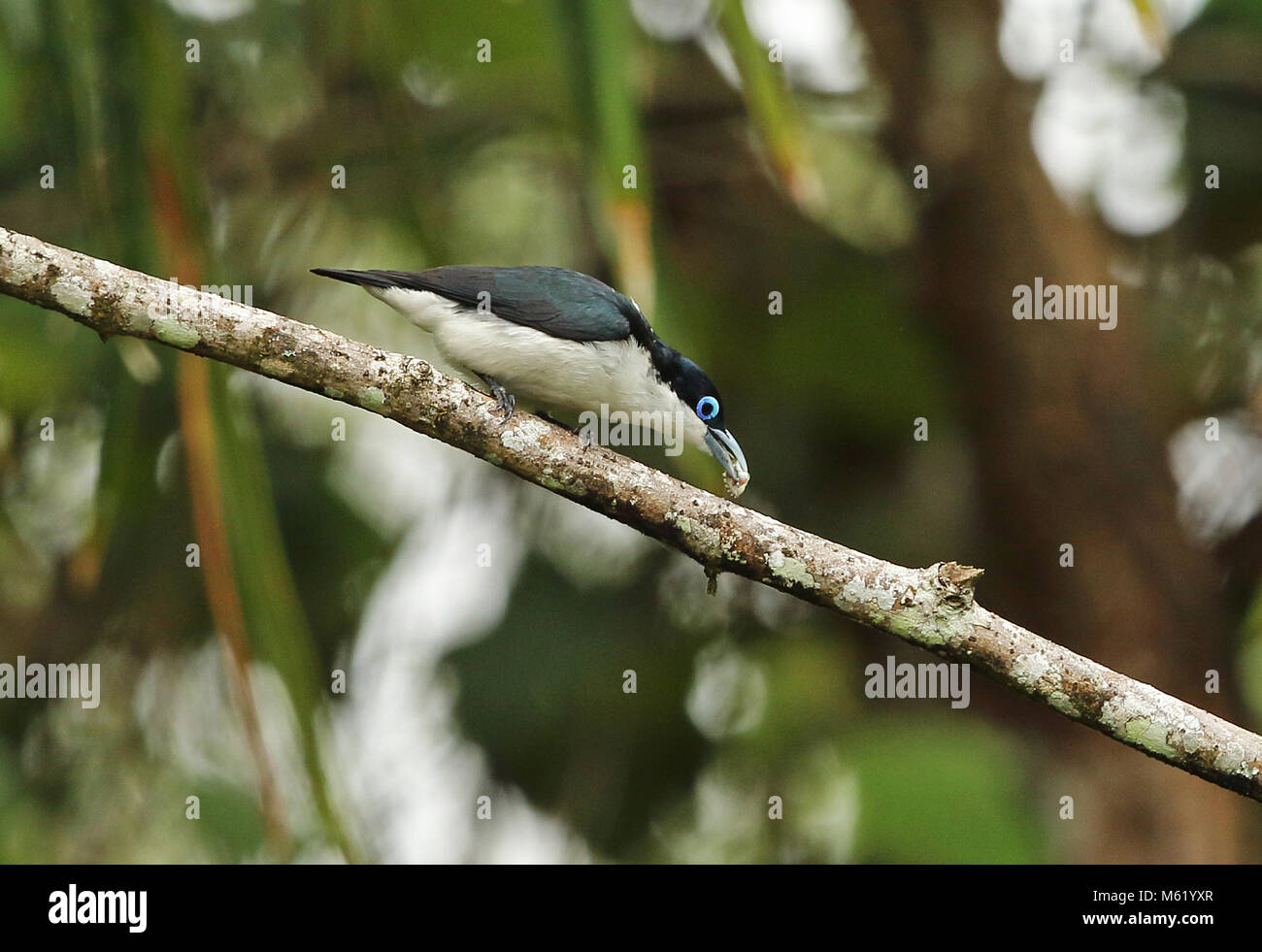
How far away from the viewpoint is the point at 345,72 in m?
7.13

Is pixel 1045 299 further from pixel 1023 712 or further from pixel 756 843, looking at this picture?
pixel 756 843

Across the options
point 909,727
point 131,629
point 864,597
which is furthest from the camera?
point 131,629

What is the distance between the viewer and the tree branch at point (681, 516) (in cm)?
292

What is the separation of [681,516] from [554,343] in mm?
1210

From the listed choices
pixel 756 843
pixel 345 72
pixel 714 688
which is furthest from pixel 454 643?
pixel 345 72

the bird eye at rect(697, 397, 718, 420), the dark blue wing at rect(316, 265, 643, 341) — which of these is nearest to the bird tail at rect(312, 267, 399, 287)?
the dark blue wing at rect(316, 265, 643, 341)

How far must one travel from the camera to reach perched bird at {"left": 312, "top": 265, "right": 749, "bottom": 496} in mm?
4066

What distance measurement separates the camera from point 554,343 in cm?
413

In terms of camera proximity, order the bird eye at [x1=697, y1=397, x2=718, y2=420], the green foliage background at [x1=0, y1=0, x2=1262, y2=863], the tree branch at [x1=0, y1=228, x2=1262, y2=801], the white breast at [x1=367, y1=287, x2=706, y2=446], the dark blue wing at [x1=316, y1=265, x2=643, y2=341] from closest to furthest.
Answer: the tree branch at [x1=0, y1=228, x2=1262, y2=801] → the white breast at [x1=367, y1=287, x2=706, y2=446] → the dark blue wing at [x1=316, y1=265, x2=643, y2=341] → the bird eye at [x1=697, y1=397, x2=718, y2=420] → the green foliage background at [x1=0, y1=0, x2=1262, y2=863]

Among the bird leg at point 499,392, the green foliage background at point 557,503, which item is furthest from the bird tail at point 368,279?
the green foliage background at point 557,503

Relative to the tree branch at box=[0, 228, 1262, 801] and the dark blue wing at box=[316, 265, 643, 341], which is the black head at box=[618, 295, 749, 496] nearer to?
the dark blue wing at box=[316, 265, 643, 341]

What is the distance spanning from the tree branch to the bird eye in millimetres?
1346

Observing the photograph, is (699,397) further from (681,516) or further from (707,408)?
(681,516)
